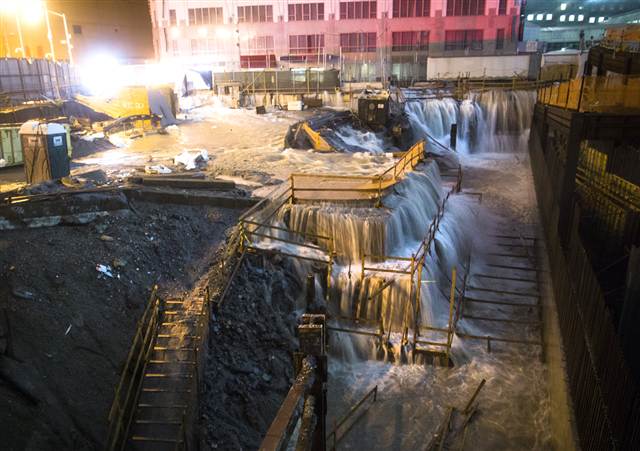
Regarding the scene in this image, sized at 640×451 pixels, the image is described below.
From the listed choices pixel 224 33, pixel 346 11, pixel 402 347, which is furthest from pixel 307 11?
pixel 402 347

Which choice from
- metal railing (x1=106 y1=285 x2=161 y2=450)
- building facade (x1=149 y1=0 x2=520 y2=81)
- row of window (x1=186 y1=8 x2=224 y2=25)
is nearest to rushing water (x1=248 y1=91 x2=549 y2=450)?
metal railing (x1=106 y1=285 x2=161 y2=450)

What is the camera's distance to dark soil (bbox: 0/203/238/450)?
7.40m

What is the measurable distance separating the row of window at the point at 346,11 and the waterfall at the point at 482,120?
15709 mm

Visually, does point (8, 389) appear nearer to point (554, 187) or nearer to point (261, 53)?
point (554, 187)

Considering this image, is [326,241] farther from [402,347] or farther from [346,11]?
[346,11]

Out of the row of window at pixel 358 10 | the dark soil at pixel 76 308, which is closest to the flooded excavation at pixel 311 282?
the dark soil at pixel 76 308

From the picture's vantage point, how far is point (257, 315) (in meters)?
11.5

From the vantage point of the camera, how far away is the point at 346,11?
48.6 meters

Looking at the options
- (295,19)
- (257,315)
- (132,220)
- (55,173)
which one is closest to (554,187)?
(257,315)

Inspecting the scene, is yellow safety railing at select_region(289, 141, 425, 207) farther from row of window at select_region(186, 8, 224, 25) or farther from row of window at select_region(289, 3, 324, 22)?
row of window at select_region(186, 8, 224, 25)

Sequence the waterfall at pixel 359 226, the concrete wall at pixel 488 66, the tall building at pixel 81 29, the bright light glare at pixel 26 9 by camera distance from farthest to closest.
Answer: the concrete wall at pixel 488 66 < the tall building at pixel 81 29 < the bright light glare at pixel 26 9 < the waterfall at pixel 359 226

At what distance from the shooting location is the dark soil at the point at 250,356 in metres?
9.11

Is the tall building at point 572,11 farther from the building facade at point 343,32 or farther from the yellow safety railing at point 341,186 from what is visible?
the yellow safety railing at point 341,186

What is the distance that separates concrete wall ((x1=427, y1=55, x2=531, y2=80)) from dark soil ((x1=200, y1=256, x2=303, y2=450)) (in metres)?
34.9
